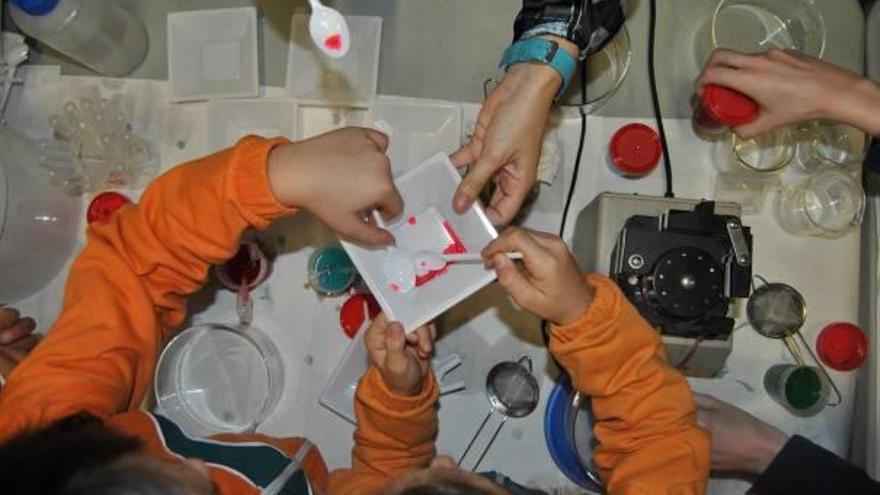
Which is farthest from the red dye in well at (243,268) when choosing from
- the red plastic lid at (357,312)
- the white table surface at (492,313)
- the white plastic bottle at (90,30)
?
the white plastic bottle at (90,30)

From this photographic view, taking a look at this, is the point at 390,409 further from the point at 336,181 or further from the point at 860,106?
the point at 860,106

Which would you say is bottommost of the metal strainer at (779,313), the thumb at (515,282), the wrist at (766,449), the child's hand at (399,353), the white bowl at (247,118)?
the wrist at (766,449)

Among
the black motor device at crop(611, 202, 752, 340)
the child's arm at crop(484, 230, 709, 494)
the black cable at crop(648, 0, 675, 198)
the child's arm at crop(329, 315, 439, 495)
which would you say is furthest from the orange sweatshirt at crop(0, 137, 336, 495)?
the black cable at crop(648, 0, 675, 198)

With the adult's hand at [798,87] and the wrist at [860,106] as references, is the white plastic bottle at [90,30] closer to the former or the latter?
the adult's hand at [798,87]

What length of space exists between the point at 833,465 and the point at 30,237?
1.20 m

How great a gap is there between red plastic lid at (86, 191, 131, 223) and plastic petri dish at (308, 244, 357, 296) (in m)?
0.32

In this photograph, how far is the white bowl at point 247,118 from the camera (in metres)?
1.25

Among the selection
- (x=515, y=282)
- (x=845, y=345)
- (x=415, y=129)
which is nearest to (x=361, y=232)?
(x=515, y=282)

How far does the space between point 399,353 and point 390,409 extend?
88mm

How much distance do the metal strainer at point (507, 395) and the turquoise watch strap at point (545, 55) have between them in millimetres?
439

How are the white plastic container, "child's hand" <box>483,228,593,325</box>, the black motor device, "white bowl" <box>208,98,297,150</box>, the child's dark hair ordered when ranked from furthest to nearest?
"white bowl" <box>208,98,297,150</box>
the white plastic container
the black motor device
"child's hand" <box>483,228,593,325</box>
the child's dark hair

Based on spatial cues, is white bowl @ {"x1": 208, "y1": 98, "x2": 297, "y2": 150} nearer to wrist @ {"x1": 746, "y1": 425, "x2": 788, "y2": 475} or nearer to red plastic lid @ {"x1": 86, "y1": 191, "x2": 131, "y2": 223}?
red plastic lid @ {"x1": 86, "y1": 191, "x2": 131, "y2": 223}

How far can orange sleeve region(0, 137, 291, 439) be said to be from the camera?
96 cm

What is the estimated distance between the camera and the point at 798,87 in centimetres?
109
